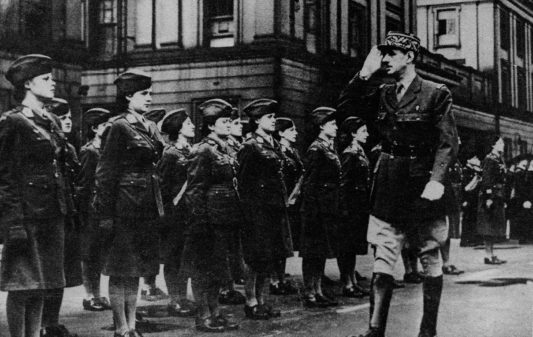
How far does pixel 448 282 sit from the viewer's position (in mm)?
10070

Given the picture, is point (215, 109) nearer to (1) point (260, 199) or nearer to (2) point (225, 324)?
(1) point (260, 199)

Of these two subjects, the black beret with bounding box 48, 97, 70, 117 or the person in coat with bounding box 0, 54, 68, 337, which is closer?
the person in coat with bounding box 0, 54, 68, 337

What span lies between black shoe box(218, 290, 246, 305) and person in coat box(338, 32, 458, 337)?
335 centimetres

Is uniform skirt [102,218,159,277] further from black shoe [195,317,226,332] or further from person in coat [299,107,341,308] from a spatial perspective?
person in coat [299,107,341,308]

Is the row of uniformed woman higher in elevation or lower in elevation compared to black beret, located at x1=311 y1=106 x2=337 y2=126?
lower

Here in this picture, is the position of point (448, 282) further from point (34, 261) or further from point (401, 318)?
point (34, 261)

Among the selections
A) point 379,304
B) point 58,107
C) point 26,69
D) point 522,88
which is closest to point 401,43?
point 379,304

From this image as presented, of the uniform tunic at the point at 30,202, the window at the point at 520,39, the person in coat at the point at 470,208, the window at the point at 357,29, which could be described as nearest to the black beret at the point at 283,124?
the person in coat at the point at 470,208

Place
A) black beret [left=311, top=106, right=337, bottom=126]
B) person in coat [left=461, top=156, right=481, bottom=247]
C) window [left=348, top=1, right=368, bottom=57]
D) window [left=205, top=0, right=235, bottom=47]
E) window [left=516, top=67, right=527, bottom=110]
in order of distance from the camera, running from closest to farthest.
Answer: black beret [left=311, top=106, right=337, bottom=126] < person in coat [left=461, top=156, right=481, bottom=247] < window [left=205, top=0, right=235, bottom=47] < window [left=348, top=1, right=368, bottom=57] < window [left=516, top=67, right=527, bottom=110]

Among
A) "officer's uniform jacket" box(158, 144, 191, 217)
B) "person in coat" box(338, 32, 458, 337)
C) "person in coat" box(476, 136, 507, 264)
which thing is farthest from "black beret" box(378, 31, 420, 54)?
"person in coat" box(476, 136, 507, 264)

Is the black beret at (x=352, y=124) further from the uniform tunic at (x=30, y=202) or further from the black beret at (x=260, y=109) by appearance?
the uniform tunic at (x=30, y=202)

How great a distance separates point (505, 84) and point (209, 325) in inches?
1489

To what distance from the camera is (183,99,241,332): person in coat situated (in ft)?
21.9

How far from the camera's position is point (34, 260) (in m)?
5.22
